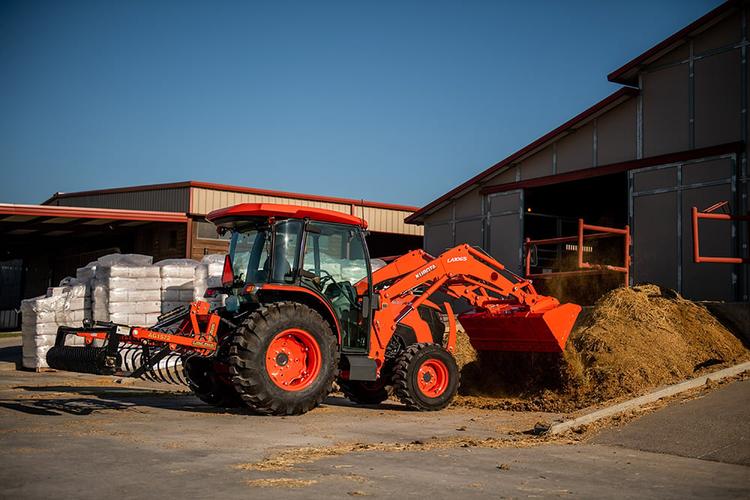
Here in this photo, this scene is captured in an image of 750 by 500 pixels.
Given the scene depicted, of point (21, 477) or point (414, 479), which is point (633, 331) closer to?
point (414, 479)

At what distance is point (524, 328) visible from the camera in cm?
1208

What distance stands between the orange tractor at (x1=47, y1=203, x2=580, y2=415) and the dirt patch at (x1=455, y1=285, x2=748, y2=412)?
0.59 meters

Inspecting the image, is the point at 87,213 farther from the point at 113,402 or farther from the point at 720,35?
the point at 720,35

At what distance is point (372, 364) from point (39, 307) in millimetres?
9773

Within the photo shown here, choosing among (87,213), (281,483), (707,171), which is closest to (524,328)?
(281,483)

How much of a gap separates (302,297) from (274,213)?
3.73 feet

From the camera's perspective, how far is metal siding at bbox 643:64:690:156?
58.4 ft

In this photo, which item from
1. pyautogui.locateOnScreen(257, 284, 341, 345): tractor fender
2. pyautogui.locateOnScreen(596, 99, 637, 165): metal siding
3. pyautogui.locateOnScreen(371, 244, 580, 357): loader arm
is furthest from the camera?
pyautogui.locateOnScreen(596, 99, 637, 165): metal siding

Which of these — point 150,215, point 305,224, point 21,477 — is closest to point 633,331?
point 305,224

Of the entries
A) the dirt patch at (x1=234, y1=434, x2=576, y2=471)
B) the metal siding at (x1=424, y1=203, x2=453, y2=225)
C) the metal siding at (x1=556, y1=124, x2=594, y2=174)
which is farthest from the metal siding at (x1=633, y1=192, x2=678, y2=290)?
the dirt patch at (x1=234, y1=434, x2=576, y2=471)

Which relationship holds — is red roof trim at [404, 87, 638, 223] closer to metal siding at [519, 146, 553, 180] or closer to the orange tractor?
metal siding at [519, 146, 553, 180]

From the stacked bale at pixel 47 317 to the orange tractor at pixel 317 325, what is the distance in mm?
7495

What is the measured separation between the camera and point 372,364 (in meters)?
10.5

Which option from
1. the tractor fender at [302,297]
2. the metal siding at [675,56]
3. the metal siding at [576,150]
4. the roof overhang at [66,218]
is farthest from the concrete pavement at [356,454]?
the roof overhang at [66,218]
